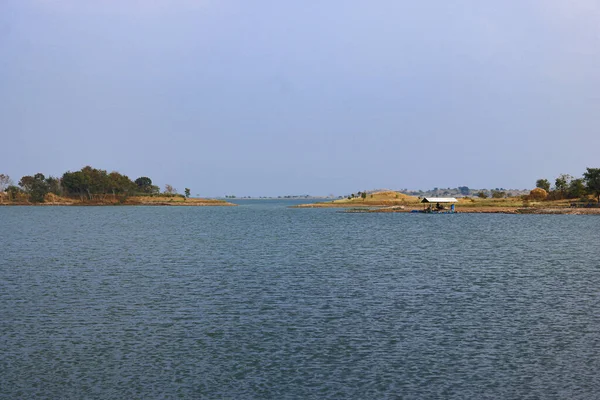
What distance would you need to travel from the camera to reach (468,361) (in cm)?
A: 2180

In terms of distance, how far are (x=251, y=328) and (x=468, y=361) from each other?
9.75 metres

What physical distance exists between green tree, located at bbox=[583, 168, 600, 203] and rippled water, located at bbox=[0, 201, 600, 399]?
382 feet

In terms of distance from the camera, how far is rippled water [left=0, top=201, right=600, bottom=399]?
19.4m

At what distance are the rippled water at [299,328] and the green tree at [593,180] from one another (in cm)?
11649

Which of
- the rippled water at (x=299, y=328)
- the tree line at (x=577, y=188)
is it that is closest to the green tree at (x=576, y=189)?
the tree line at (x=577, y=188)

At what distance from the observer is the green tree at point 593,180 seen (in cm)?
15875

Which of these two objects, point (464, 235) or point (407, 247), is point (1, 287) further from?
point (464, 235)

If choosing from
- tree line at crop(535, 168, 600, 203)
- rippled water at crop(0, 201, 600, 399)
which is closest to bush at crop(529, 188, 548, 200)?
tree line at crop(535, 168, 600, 203)

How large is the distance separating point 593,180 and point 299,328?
156609 millimetres

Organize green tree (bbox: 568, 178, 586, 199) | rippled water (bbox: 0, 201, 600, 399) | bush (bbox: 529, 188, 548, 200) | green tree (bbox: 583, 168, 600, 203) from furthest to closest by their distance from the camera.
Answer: bush (bbox: 529, 188, 548, 200) < green tree (bbox: 568, 178, 586, 199) < green tree (bbox: 583, 168, 600, 203) < rippled water (bbox: 0, 201, 600, 399)

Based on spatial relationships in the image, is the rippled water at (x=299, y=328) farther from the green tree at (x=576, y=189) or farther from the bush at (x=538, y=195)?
the bush at (x=538, y=195)

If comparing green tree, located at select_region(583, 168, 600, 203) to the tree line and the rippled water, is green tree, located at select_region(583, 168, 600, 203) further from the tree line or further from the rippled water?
the rippled water

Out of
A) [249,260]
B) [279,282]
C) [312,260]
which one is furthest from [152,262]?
[279,282]

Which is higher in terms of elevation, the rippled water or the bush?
the bush
